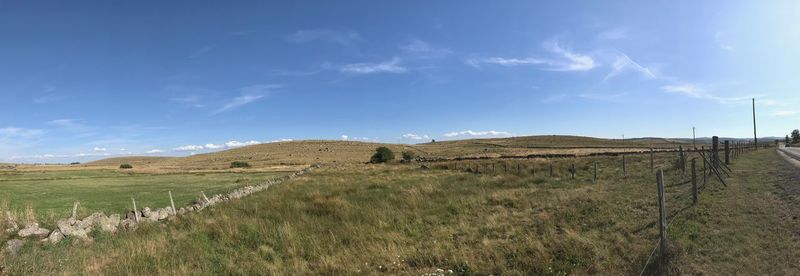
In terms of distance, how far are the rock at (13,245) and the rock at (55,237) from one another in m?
0.73

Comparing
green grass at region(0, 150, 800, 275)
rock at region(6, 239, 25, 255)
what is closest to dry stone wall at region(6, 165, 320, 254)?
rock at region(6, 239, 25, 255)

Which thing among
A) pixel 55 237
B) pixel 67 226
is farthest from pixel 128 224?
pixel 55 237

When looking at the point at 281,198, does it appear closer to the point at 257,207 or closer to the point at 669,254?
the point at 257,207

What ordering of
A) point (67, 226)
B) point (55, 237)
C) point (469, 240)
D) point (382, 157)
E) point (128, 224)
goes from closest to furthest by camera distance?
point (469, 240) < point (55, 237) < point (67, 226) < point (128, 224) < point (382, 157)

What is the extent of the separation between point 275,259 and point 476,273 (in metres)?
5.52

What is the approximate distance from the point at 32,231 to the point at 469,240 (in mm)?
14102

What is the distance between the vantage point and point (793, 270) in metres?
7.71

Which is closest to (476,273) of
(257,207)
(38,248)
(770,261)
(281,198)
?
(770,261)

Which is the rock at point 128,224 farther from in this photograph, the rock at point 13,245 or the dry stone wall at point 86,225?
the rock at point 13,245

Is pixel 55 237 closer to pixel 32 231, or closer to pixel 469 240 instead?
pixel 32 231

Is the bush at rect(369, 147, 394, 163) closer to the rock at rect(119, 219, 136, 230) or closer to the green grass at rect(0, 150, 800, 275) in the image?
the green grass at rect(0, 150, 800, 275)

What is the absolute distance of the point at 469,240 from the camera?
504 inches

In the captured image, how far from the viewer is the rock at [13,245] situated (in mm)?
12803

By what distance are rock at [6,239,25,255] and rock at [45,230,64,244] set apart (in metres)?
0.73
